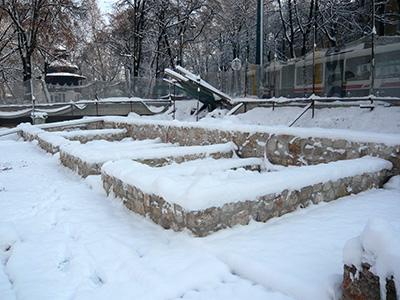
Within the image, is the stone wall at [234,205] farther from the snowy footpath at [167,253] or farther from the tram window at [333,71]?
the tram window at [333,71]

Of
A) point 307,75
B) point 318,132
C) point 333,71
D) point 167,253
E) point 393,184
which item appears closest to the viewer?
point 167,253

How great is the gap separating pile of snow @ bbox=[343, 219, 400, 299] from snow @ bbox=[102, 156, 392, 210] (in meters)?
1.75

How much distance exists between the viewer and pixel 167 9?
2627 centimetres

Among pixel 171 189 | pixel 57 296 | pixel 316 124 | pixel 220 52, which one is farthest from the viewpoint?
pixel 220 52

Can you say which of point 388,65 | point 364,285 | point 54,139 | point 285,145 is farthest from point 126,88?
point 364,285

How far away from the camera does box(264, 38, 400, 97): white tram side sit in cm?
1043

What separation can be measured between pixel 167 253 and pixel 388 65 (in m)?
9.48

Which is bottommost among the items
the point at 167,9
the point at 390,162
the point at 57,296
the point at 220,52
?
the point at 57,296

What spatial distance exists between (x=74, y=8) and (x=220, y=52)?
13.3 m

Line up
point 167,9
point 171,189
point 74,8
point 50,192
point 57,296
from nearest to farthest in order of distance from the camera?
point 57,296
point 171,189
point 50,192
point 74,8
point 167,9

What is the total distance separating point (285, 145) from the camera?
7.47 m

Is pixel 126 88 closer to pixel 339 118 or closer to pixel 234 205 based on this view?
pixel 339 118

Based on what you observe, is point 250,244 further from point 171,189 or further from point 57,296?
point 57,296

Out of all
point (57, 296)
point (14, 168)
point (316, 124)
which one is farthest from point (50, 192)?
point (316, 124)
